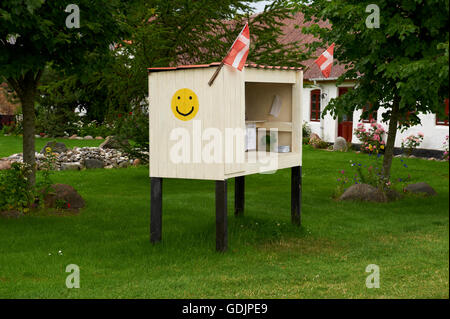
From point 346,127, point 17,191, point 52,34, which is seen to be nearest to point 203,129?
point 52,34

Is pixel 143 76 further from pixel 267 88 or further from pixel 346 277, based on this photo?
pixel 346 277

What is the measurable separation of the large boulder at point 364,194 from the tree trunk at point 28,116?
21.6 feet

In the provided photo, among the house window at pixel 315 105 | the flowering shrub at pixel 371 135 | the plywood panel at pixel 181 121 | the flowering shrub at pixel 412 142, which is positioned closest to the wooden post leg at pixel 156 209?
the plywood panel at pixel 181 121

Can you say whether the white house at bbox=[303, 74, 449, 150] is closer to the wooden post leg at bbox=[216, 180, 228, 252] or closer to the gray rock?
the gray rock

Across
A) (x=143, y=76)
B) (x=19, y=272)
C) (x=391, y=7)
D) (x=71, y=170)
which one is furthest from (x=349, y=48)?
(x=71, y=170)

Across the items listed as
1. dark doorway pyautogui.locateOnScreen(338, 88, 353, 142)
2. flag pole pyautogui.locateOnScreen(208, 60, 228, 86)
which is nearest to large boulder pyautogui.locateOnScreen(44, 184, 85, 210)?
flag pole pyautogui.locateOnScreen(208, 60, 228, 86)

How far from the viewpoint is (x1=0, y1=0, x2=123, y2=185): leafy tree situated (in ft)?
29.0

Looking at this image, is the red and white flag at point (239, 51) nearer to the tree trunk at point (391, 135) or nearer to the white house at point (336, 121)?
the tree trunk at point (391, 135)

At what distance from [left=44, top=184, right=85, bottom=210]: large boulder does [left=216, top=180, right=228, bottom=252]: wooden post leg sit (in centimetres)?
447

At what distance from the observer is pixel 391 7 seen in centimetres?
1084

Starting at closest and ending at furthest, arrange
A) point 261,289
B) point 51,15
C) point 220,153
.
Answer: point 261,289 < point 220,153 < point 51,15

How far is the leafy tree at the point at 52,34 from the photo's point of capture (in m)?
8.84

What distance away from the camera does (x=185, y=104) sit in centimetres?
796

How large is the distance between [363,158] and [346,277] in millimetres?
15003
